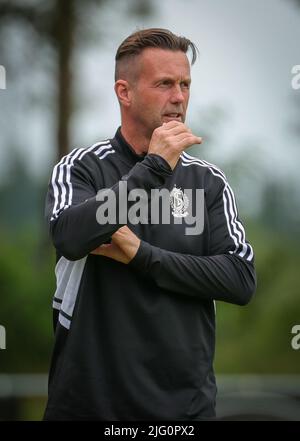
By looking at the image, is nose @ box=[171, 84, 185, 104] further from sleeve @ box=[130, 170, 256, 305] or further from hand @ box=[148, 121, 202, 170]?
sleeve @ box=[130, 170, 256, 305]

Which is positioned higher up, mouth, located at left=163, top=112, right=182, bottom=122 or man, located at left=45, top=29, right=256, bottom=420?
mouth, located at left=163, top=112, right=182, bottom=122

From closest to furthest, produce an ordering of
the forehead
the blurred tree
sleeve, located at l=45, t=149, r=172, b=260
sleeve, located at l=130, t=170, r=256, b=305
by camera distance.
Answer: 1. sleeve, located at l=45, t=149, r=172, b=260
2. sleeve, located at l=130, t=170, r=256, b=305
3. the forehead
4. the blurred tree

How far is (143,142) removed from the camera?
8.16 ft

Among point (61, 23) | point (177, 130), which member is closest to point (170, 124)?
point (177, 130)

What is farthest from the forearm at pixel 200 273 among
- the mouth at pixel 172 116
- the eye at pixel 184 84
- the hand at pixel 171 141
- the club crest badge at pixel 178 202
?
the eye at pixel 184 84

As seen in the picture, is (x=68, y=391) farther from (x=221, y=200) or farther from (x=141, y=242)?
(x=221, y=200)

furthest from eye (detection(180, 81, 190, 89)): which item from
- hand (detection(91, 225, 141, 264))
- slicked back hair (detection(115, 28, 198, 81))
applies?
hand (detection(91, 225, 141, 264))

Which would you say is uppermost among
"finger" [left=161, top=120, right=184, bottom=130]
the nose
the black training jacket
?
the nose

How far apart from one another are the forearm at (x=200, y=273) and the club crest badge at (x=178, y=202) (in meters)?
0.13

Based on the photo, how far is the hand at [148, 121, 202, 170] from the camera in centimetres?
231

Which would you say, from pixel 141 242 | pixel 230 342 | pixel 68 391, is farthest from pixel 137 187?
pixel 230 342

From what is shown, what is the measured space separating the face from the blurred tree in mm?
2642

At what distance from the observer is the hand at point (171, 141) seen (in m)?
2.31
